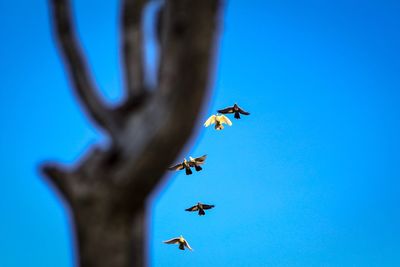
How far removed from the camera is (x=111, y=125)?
120 inches

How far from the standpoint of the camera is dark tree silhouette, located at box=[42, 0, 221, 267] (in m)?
2.80

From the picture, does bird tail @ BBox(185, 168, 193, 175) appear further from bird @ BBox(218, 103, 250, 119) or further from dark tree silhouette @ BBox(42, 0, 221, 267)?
dark tree silhouette @ BBox(42, 0, 221, 267)

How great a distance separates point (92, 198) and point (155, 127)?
56cm

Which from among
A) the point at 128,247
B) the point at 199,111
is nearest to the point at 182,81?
the point at 199,111

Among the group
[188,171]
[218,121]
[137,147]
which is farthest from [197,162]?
[137,147]

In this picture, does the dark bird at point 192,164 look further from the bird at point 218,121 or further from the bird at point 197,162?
the bird at point 218,121

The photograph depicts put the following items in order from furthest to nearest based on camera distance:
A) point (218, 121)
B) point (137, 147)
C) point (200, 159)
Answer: point (200, 159) < point (218, 121) < point (137, 147)

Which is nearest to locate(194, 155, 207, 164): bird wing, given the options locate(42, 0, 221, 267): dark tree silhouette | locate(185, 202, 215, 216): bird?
locate(185, 202, 215, 216): bird

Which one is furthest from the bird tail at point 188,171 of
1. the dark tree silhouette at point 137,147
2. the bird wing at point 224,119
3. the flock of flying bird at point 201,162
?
the dark tree silhouette at point 137,147

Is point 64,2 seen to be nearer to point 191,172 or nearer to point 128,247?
point 128,247

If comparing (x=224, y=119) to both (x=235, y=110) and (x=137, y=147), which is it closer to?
(x=235, y=110)

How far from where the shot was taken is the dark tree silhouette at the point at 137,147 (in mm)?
2803

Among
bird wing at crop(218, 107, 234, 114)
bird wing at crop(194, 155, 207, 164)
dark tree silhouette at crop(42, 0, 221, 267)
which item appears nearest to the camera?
dark tree silhouette at crop(42, 0, 221, 267)

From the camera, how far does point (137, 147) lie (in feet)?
9.48
